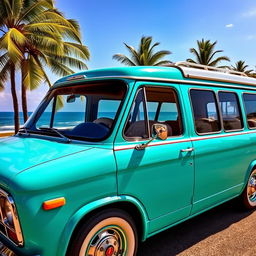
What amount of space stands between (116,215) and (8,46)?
11876 millimetres

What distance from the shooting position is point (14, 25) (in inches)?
576

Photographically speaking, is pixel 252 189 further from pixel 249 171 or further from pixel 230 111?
pixel 230 111

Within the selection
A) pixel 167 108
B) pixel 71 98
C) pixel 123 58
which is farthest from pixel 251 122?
pixel 123 58

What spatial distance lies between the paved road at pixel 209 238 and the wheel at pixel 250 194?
0.71 ft

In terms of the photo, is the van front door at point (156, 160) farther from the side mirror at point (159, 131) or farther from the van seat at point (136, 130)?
the side mirror at point (159, 131)

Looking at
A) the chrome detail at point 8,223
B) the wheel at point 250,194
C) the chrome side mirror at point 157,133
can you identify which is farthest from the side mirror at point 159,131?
the wheel at point 250,194

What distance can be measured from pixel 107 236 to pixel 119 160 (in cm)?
77

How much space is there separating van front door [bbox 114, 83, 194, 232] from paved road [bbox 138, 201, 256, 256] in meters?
0.48

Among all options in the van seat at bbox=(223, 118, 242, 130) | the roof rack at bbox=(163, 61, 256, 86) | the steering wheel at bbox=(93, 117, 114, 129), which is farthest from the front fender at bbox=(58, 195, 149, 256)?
the van seat at bbox=(223, 118, 242, 130)

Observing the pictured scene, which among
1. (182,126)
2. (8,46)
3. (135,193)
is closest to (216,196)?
(182,126)

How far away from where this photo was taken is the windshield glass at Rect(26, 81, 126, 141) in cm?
272

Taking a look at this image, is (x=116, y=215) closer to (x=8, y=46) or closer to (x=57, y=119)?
(x=57, y=119)

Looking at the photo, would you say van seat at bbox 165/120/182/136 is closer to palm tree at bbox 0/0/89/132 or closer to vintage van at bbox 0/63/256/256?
vintage van at bbox 0/63/256/256

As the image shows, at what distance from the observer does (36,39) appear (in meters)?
14.2
